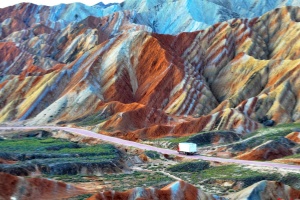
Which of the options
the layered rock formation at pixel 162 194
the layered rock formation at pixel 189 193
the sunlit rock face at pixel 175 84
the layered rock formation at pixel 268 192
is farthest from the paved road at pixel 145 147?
the layered rock formation at pixel 162 194

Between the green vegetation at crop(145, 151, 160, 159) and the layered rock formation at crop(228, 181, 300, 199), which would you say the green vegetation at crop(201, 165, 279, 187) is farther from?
the green vegetation at crop(145, 151, 160, 159)

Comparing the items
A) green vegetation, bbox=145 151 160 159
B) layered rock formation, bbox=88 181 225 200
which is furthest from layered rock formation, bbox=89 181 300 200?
green vegetation, bbox=145 151 160 159

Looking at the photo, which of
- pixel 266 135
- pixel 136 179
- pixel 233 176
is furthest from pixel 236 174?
pixel 266 135

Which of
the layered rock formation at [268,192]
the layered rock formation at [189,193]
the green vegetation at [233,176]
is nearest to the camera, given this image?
the layered rock formation at [189,193]

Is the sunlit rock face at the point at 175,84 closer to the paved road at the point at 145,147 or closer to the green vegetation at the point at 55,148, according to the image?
the paved road at the point at 145,147

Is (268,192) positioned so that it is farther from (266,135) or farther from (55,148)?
(55,148)

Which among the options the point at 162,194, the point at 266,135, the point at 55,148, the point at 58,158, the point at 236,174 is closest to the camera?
the point at 162,194
